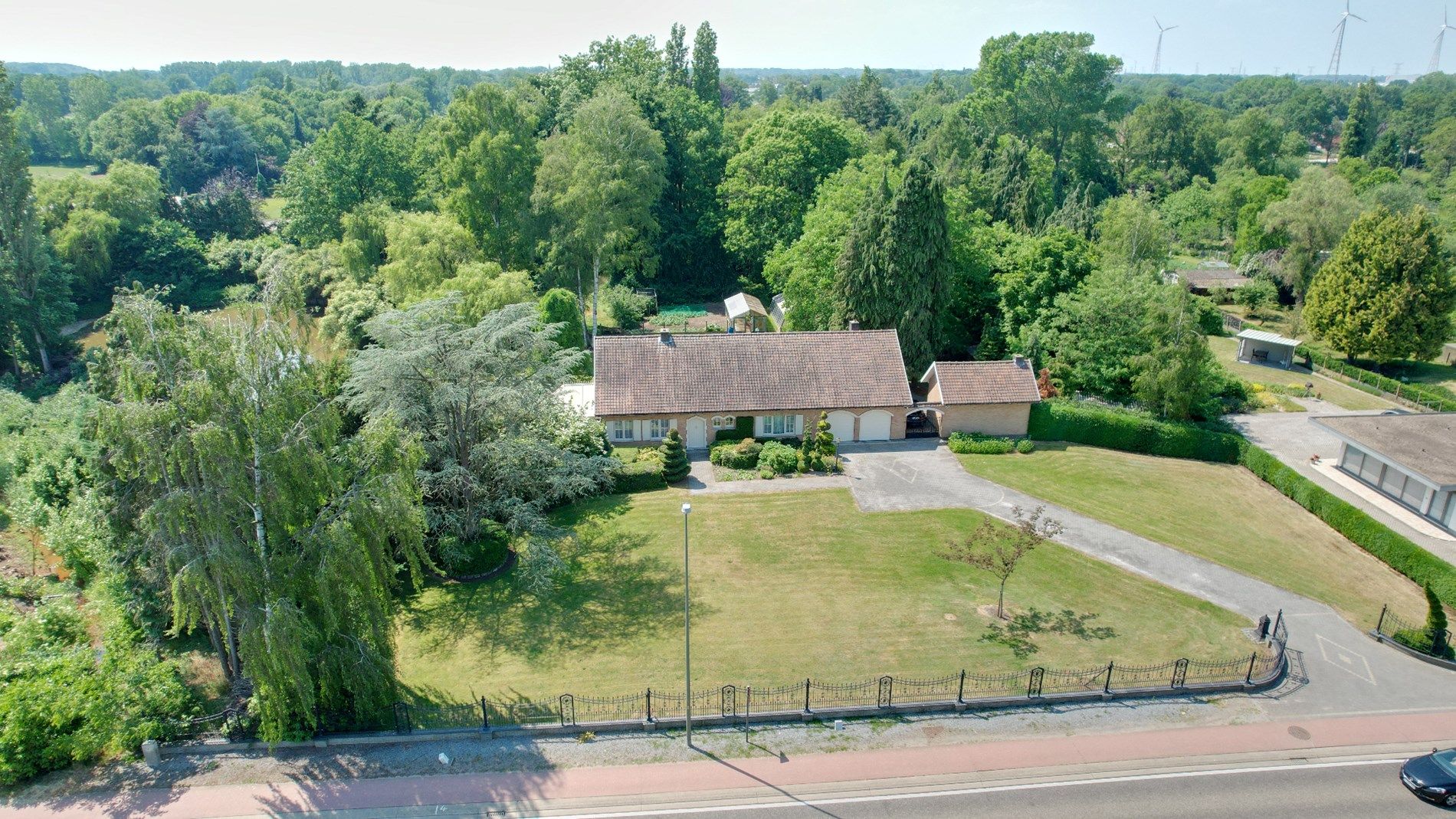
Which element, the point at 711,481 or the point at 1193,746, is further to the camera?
the point at 711,481

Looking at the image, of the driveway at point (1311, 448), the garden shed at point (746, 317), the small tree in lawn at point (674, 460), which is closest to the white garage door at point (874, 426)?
the small tree in lawn at point (674, 460)

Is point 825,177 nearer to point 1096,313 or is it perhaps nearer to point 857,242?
point 857,242

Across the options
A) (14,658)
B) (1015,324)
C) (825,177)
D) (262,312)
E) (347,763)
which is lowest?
(347,763)

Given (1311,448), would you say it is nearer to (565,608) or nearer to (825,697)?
(825,697)

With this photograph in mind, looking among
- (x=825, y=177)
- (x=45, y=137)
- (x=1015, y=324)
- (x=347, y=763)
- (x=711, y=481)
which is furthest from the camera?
(x=45, y=137)

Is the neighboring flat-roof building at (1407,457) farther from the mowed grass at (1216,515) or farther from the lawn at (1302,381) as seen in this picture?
the lawn at (1302,381)

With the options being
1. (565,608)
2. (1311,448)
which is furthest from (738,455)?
(1311,448)

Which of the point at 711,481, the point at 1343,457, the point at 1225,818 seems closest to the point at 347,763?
the point at 711,481
